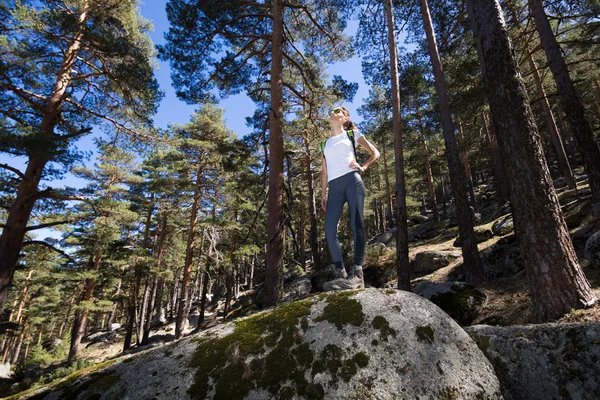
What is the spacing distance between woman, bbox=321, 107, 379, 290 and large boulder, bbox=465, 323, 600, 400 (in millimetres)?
1399

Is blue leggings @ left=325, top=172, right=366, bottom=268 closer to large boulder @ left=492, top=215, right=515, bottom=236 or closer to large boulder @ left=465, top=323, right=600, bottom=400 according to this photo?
large boulder @ left=465, top=323, right=600, bottom=400

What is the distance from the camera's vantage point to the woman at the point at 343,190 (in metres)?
3.22

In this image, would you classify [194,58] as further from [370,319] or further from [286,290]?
[286,290]

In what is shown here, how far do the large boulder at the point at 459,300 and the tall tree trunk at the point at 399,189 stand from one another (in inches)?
82.9

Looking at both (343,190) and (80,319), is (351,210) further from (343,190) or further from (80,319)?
(80,319)

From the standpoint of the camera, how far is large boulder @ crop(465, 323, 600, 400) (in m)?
1.69

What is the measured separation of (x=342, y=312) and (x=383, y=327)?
1.08 ft

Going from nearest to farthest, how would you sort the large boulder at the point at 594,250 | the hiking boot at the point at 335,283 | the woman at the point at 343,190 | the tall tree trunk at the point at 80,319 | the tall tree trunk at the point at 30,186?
the hiking boot at the point at 335,283, the woman at the point at 343,190, the large boulder at the point at 594,250, the tall tree trunk at the point at 30,186, the tall tree trunk at the point at 80,319

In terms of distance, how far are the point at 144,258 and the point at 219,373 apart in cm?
1903

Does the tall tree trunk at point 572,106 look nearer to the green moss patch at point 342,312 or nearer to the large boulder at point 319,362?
the large boulder at point 319,362

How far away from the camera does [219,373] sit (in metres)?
1.76

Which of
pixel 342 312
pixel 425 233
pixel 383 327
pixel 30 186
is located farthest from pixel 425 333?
pixel 425 233

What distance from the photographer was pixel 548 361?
1828mm

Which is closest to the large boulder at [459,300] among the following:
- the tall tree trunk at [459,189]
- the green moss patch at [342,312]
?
the tall tree trunk at [459,189]
